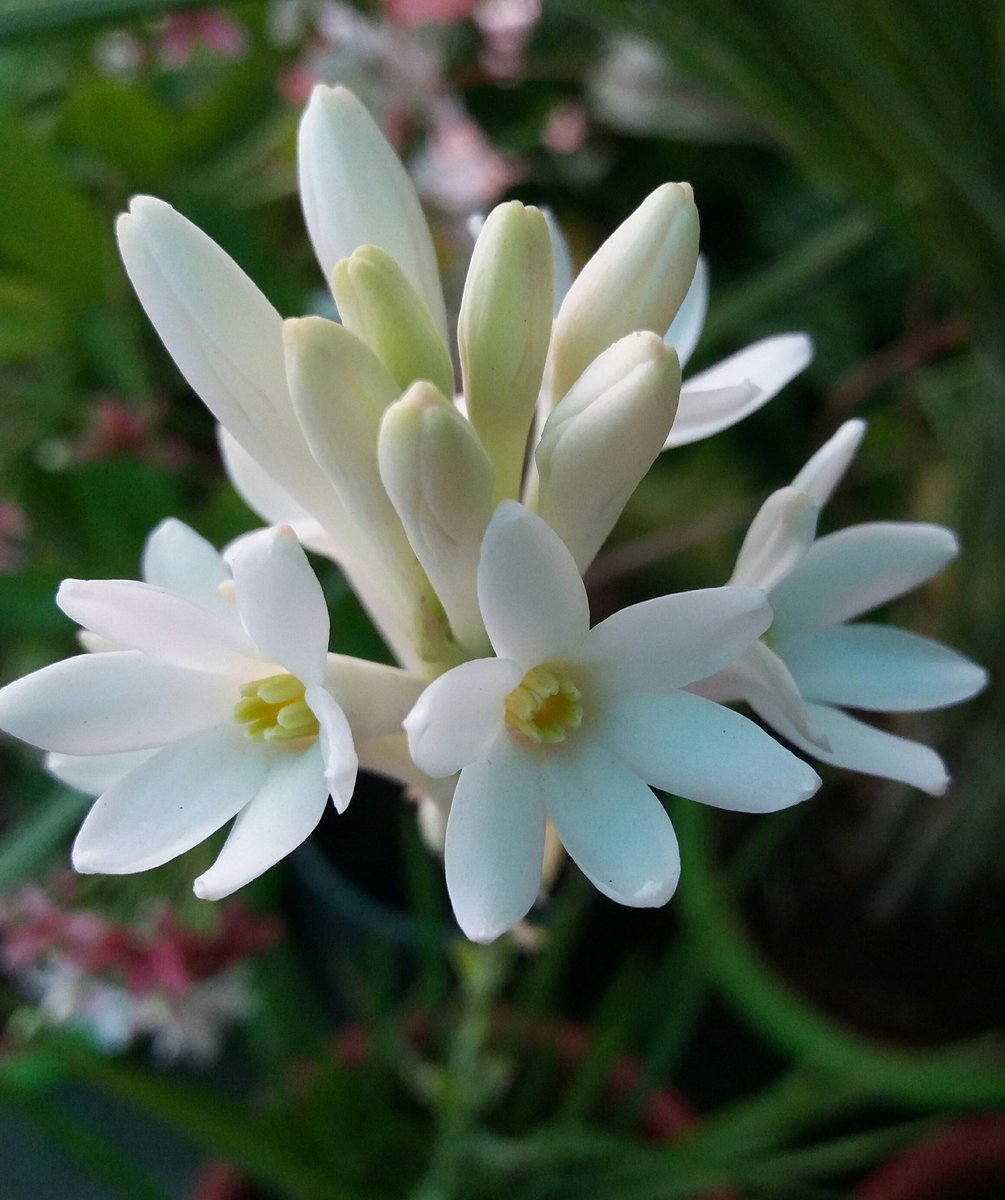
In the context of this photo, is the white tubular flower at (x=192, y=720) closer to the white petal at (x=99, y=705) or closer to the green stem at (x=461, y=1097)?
the white petal at (x=99, y=705)

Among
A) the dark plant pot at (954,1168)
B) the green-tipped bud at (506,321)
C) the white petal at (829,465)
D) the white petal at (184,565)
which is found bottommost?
the dark plant pot at (954,1168)

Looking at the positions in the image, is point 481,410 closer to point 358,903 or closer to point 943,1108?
point 943,1108

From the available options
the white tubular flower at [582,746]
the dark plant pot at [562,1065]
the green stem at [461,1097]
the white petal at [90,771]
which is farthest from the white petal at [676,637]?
the dark plant pot at [562,1065]

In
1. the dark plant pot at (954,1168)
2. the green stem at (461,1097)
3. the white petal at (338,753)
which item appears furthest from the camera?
the dark plant pot at (954,1168)

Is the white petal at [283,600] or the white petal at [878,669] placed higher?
the white petal at [283,600]

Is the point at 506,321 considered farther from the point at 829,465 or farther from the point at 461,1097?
the point at 461,1097

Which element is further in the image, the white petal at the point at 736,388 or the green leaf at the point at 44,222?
the green leaf at the point at 44,222

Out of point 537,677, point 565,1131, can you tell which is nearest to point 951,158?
point 537,677

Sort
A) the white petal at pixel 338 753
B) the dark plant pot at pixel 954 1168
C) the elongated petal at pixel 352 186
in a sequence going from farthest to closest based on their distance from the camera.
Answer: the dark plant pot at pixel 954 1168, the elongated petal at pixel 352 186, the white petal at pixel 338 753
